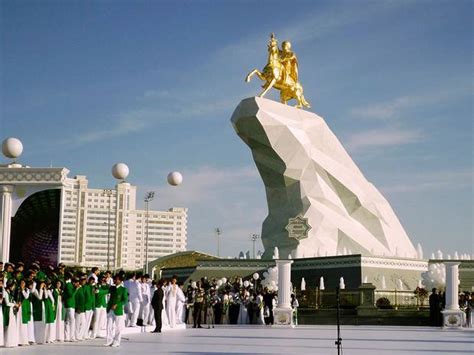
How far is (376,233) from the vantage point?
44.6m

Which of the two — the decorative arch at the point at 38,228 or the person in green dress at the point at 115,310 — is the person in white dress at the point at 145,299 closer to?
the person in green dress at the point at 115,310

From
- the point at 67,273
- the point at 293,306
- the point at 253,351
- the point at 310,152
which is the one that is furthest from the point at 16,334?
the point at 310,152

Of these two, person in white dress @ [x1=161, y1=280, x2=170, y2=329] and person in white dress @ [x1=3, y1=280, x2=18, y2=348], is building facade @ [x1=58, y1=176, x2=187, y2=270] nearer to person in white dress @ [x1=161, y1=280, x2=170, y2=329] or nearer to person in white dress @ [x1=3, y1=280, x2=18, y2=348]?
Answer: person in white dress @ [x1=161, y1=280, x2=170, y2=329]

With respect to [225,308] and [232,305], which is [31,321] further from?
[232,305]

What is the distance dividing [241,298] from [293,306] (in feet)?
7.51

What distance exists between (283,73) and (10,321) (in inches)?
1330

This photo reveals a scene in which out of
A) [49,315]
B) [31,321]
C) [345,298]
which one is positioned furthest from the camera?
[345,298]

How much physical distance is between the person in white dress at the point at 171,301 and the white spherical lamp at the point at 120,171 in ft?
33.3

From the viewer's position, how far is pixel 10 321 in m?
15.3

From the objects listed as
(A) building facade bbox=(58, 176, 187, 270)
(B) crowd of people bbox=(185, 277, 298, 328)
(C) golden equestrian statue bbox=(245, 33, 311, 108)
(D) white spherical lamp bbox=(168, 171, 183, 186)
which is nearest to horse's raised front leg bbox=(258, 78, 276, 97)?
(C) golden equestrian statue bbox=(245, 33, 311, 108)

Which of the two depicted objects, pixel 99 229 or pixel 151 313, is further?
pixel 99 229

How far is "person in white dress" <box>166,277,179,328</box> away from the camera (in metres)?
24.1

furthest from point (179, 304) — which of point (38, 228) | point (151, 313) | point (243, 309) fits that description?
point (38, 228)

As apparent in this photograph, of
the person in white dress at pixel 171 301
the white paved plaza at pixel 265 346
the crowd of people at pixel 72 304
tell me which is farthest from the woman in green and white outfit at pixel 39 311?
the person in white dress at pixel 171 301
